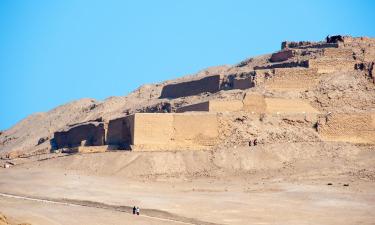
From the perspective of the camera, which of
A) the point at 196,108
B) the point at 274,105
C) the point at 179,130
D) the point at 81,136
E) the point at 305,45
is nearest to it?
the point at 179,130

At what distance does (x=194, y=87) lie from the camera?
163ft

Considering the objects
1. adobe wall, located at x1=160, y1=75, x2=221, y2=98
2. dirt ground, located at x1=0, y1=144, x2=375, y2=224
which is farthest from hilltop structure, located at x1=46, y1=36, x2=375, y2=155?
dirt ground, located at x1=0, y1=144, x2=375, y2=224

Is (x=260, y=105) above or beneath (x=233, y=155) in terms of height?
above

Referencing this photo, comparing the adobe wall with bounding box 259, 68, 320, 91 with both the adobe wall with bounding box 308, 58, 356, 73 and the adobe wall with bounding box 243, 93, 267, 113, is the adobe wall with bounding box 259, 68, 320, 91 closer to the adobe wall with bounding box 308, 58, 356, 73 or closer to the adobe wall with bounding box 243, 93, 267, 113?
the adobe wall with bounding box 308, 58, 356, 73

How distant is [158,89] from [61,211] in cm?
2619

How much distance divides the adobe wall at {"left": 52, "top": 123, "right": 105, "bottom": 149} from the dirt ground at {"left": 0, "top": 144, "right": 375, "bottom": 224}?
308 centimetres

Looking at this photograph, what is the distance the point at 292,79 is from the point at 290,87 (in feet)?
1.23

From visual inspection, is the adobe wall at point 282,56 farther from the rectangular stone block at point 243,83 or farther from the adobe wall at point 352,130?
the adobe wall at point 352,130

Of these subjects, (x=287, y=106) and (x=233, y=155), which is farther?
(x=287, y=106)

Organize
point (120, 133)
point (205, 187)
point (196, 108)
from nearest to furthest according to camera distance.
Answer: point (205, 187) < point (120, 133) < point (196, 108)

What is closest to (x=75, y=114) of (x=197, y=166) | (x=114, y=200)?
(x=197, y=166)

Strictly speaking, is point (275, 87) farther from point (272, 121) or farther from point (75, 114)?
point (75, 114)

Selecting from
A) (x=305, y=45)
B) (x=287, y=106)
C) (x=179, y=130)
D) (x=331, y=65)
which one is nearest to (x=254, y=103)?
(x=287, y=106)

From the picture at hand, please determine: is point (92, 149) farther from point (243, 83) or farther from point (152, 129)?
point (243, 83)
